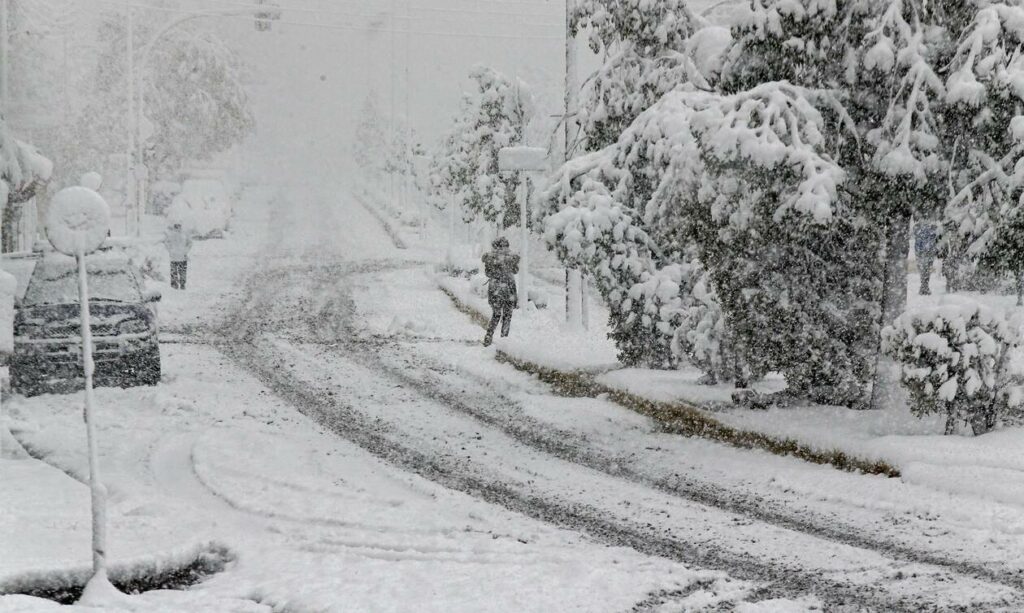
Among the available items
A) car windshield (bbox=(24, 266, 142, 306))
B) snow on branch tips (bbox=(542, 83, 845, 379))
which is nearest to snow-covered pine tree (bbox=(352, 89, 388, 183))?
car windshield (bbox=(24, 266, 142, 306))

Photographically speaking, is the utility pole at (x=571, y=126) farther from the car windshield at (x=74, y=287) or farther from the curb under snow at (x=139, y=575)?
the curb under snow at (x=139, y=575)

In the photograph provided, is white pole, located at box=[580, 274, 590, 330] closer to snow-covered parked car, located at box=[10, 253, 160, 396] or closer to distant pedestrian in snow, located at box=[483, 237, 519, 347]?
distant pedestrian in snow, located at box=[483, 237, 519, 347]

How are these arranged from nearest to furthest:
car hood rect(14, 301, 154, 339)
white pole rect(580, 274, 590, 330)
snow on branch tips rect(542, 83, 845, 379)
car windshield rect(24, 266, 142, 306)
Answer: snow on branch tips rect(542, 83, 845, 379) → car hood rect(14, 301, 154, 339) → car windshield rect(24, 266, 142, 306) → white pole rect(580, 274, 590, 330)

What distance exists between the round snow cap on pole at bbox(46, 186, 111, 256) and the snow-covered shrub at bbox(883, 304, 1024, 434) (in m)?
6.39

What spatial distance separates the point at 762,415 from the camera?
1125cm

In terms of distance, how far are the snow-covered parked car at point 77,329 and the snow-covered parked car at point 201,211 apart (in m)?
32.0

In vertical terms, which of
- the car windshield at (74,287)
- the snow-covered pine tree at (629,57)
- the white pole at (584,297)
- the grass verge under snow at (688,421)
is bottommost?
the grass verge under snow at (688,421)

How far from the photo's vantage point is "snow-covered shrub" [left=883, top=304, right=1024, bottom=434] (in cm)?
931

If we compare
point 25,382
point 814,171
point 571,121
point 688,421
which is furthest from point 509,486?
point 571,121

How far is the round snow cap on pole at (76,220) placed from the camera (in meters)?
6.55

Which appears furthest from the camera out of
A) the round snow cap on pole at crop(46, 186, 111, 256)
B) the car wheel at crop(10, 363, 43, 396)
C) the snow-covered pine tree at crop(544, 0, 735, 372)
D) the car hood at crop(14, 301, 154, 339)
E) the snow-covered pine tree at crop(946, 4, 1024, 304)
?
the car hood at crop(14, 301, 154, 339)

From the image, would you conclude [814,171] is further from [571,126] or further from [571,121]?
[571,126]

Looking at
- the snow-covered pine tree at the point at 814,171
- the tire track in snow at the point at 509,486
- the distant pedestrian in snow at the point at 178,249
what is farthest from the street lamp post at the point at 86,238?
the distant pedestrian in snow at the point at 178,249

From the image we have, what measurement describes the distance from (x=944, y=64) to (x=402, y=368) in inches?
325
